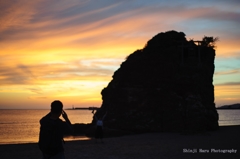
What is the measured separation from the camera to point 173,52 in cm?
3991

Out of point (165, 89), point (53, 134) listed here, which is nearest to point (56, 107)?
point (53, 134)

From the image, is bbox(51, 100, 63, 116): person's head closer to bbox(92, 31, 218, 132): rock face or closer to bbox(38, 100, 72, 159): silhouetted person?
bbox(38, 100, 72, 159): silhouetted person

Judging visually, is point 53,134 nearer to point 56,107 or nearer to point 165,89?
point 56,107

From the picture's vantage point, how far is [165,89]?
3812cm

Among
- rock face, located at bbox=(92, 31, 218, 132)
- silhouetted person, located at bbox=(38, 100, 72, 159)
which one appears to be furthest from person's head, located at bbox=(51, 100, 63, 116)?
rock face, located at bbox=(92, 31, 218, 132)

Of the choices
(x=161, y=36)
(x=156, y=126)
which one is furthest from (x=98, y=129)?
(x=161, y=36)

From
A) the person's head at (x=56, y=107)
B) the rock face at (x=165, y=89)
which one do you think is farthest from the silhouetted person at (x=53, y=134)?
the rock face at (x=165, y=89)

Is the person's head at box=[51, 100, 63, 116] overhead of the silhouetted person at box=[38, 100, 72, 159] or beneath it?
overhead

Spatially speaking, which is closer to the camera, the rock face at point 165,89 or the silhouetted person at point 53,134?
the silhouetted person at point 53,134

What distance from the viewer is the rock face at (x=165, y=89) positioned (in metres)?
35.9

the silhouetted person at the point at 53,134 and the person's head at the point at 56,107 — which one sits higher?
the person's head at the point at 56,107

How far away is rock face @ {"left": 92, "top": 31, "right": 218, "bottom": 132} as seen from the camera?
35.9 m

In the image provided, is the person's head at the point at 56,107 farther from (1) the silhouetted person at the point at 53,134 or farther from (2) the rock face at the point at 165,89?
(2) the rock face at the point at 165,89

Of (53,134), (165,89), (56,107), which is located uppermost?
(165,89)
